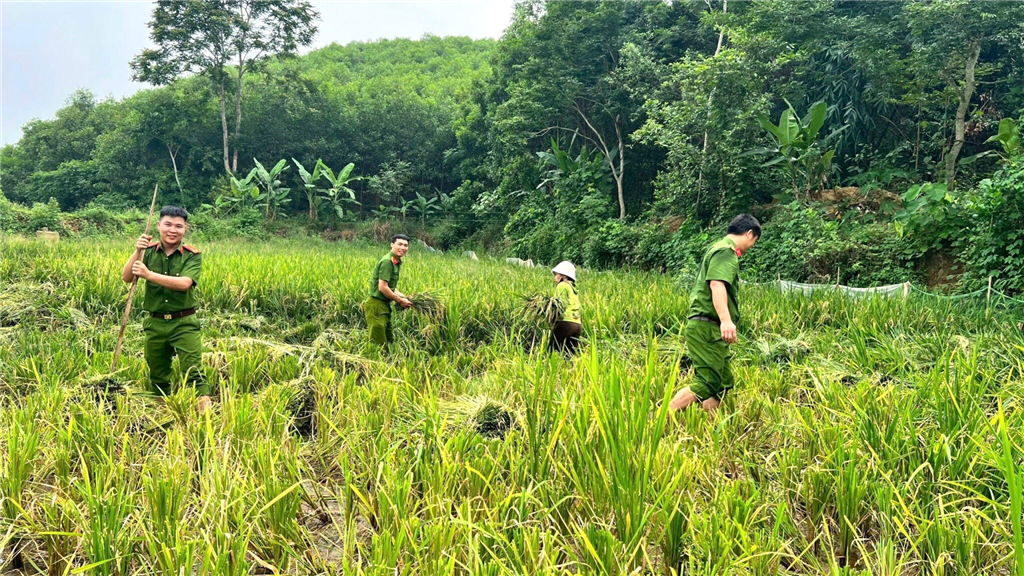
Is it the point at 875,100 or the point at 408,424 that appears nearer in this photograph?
the point at 408,424

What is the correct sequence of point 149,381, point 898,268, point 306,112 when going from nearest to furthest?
point 149,381, point 898,268, point 306,112

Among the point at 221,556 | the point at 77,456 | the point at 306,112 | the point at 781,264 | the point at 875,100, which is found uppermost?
the point at 306,112

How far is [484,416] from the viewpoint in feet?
8.38

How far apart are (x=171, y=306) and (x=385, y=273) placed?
1680 millimetres

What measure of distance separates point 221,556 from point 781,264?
8.99m

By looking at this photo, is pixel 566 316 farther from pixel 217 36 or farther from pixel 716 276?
pixel 217 36

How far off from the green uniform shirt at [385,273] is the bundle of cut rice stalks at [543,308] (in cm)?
126

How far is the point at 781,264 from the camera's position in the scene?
8.60 metres

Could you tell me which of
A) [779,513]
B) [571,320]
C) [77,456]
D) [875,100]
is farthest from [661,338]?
[875,100]

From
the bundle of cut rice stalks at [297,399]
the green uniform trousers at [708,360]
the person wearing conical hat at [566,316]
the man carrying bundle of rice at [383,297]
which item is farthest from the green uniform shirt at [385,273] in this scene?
the green uniform trousers at [708,360]

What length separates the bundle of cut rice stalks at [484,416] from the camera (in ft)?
8.13

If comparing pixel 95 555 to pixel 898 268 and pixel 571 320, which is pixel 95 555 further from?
pixel 898 268

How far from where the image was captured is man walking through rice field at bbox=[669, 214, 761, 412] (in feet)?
9.25

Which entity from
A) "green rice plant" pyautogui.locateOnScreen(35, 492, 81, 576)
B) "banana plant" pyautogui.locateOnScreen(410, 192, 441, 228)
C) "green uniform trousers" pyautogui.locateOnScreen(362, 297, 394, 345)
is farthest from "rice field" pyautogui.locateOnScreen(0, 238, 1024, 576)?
"banana plant" pyautogui.locateOnScreen(410, 192, 441, 228)
